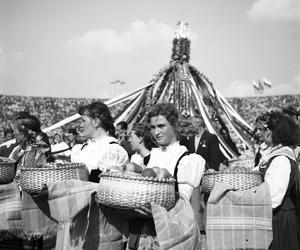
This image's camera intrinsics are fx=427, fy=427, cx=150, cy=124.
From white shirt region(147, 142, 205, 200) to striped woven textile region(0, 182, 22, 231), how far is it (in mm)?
1797

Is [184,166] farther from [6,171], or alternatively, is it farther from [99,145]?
[6,171]

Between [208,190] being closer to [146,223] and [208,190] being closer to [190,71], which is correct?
[146,223]

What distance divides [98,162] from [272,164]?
1.38 meters

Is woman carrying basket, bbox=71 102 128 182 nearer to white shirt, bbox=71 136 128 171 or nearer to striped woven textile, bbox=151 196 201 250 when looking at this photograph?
white shirt, bbox=71 136 128 171

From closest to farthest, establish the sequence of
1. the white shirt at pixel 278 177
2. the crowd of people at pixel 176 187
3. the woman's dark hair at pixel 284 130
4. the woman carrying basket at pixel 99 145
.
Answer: the crowd of people at pixel 176 187 < the white shirt at pixel 278 177 < the woman's dark hair at pixel 284 130 < the woman carrying basket at pixel 99 145

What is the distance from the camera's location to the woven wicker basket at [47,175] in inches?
125

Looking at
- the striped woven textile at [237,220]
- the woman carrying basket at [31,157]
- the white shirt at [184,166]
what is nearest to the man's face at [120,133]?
the woman carrying basket at [31,157]

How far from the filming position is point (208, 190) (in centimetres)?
319

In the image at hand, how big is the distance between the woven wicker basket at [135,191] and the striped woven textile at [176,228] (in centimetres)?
6

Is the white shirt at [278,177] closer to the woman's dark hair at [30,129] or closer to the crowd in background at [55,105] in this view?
the woman's dark hair at [30,129]

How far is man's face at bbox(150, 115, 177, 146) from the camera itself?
129 inches

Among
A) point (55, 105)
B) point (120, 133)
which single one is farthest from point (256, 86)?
point (120, 133)

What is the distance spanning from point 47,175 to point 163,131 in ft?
3.06

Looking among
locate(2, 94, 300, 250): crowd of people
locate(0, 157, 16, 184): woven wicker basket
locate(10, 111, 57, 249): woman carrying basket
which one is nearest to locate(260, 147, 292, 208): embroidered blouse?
locate(2, 94, 300, 250): crowd of people
